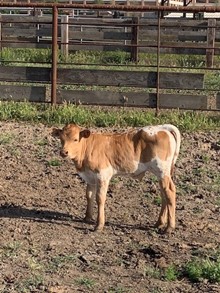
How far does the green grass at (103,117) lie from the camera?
9977mm

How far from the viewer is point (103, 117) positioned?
1009 cm

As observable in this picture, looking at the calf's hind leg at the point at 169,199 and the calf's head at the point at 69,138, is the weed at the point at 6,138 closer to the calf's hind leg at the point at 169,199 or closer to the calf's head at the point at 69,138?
the calf's head at the point at 69,138

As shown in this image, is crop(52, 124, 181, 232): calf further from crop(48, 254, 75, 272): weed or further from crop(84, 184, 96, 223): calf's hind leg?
crop(48, 254, 75, 272): weed

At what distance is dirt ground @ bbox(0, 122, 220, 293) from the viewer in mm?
5246

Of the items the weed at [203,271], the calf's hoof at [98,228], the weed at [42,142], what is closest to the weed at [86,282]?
the weed at [203,271]

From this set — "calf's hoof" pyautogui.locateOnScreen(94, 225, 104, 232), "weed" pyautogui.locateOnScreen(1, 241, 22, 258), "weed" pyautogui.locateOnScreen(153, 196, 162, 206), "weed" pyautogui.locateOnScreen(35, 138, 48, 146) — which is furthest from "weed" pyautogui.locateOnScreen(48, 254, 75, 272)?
"weed" pyautogui.locateOnScreen(35, 138, 48, 146)

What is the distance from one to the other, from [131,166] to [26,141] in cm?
312

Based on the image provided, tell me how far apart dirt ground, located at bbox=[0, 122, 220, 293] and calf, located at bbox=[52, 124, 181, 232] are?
1.01 ft

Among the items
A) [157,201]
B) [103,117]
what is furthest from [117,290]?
[103,117]

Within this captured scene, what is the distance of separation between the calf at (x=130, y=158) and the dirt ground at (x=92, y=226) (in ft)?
1.01

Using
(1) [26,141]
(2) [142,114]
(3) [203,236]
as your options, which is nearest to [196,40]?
(2) [142,114]

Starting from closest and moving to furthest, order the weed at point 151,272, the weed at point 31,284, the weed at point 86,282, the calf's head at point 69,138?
1. the weed at point 31,284
2. the weed at point 86,282
3. the weed at point 151,272
4. the calf's head at point 69,138

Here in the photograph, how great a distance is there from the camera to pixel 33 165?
8.56m

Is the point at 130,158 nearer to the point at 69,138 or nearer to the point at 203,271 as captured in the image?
the point at 69,138
